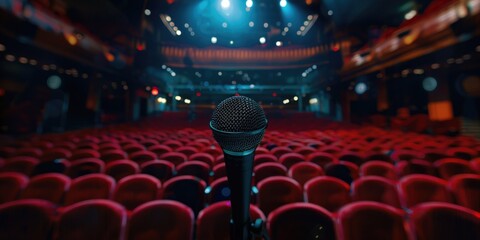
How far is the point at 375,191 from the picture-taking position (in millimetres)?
2779

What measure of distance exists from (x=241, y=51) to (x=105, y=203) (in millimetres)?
19590

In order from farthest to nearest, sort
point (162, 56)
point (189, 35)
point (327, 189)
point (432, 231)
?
point (189, 35)
point (162, 56)
point (327, 189)
point (432, 231)

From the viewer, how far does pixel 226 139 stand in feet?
1.85

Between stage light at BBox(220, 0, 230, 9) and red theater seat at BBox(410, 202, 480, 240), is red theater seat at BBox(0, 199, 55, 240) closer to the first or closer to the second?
red theater seat at BBox(410, 202, 480, 240)

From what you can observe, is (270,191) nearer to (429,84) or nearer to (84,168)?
(84,168)

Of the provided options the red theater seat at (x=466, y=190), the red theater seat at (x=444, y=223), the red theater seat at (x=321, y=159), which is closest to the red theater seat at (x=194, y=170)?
the red theater seat at (x=321, y=159)

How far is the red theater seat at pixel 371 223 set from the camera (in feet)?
6.07

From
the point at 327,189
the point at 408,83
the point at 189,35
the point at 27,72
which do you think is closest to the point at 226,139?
the point at 327,189

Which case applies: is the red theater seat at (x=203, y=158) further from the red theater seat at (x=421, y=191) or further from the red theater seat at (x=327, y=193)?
the red theater seat at (x=421, y=191)

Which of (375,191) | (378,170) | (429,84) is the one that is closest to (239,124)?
(375,191)

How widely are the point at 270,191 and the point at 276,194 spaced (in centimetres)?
9

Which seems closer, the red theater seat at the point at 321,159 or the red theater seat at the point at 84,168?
the red theater seat at the point at 84,168

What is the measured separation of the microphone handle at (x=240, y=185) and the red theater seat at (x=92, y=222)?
1.80 m

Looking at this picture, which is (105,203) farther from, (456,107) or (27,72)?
(456,107)
